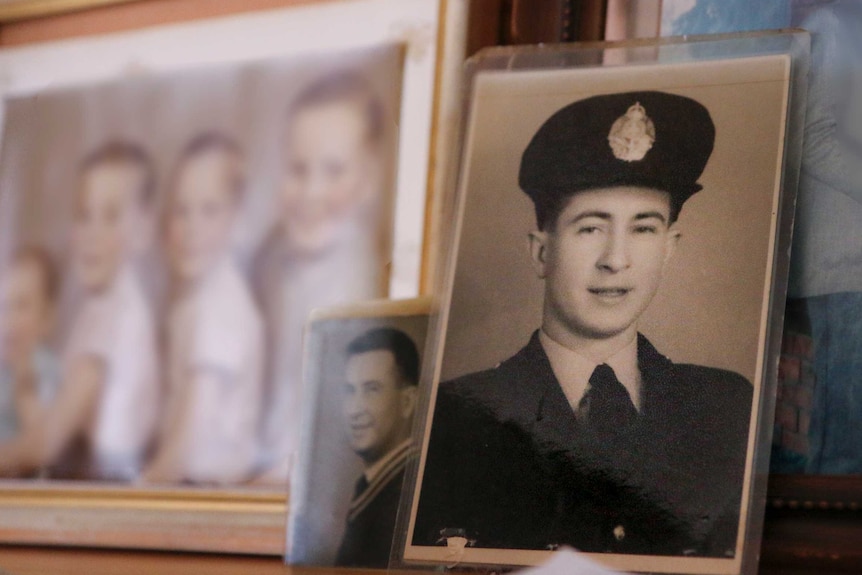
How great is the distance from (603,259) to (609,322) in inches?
2.4

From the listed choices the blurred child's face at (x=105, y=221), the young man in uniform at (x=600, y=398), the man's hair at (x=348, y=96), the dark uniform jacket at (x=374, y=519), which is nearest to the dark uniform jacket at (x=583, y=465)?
the young man in uniform at (x=600, y=398)

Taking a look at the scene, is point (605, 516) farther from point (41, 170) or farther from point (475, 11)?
point (41, 170)

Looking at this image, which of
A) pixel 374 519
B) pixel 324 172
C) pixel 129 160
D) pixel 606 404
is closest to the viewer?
pixel 606 404

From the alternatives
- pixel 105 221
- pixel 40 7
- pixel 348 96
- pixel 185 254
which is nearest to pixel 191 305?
pixel 185 254

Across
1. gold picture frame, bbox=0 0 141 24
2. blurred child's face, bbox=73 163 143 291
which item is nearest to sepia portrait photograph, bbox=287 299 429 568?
blurred child's face, bbox=73 163 143 291

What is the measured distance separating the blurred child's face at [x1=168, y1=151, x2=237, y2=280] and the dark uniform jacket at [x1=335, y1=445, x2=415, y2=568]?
1.35 ft

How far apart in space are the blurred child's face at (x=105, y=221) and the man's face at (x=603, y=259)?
0.63m

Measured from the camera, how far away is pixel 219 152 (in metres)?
1.28

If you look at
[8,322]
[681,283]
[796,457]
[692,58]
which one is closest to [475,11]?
[692,58]

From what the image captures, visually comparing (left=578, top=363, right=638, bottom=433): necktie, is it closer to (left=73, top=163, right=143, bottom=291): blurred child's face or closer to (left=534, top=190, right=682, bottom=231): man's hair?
(left=534, top=190, right=682, bottom=231): man's hair

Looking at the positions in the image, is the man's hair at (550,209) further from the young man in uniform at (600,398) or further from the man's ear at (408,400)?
the man's ear at (408,400)

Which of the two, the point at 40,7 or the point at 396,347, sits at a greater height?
the point at 40,7

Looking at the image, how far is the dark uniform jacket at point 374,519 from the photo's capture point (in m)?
0.96

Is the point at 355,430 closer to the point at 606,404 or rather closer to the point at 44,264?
the point at 606,404
